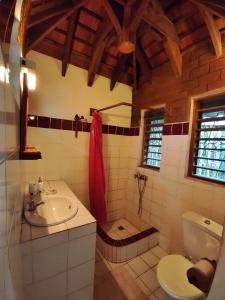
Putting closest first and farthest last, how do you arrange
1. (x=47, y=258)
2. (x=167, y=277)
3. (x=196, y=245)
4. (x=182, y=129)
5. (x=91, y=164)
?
(x=47, y=258)
(x=167, y=277)
(x=196, y=245)
(x=182, y=129)
(x=91, y=164)

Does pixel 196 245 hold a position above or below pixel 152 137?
below

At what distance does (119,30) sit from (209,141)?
1518mm

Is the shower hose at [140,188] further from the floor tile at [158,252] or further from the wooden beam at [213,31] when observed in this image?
the wooden beam at [213,31]

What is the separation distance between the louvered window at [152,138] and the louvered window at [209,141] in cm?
54

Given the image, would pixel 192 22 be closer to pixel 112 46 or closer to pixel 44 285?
pixel 112 46

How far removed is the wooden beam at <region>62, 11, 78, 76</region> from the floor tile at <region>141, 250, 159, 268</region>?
2.73 meters

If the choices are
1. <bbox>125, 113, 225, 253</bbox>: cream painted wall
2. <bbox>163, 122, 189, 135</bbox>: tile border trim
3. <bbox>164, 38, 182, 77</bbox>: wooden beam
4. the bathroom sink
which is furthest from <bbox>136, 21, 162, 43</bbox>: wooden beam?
the bathroom sink

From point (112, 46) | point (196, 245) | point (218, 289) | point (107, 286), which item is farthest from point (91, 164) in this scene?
point (218, 289)

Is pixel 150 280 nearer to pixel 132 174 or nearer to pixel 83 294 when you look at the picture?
pixel 83 294

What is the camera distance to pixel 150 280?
1.72 meters

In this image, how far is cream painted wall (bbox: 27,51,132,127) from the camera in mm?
2039

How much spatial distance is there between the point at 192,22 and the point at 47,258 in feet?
8.40

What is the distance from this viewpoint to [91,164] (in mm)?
2357

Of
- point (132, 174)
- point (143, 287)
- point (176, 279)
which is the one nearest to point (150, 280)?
point (143, 287)
